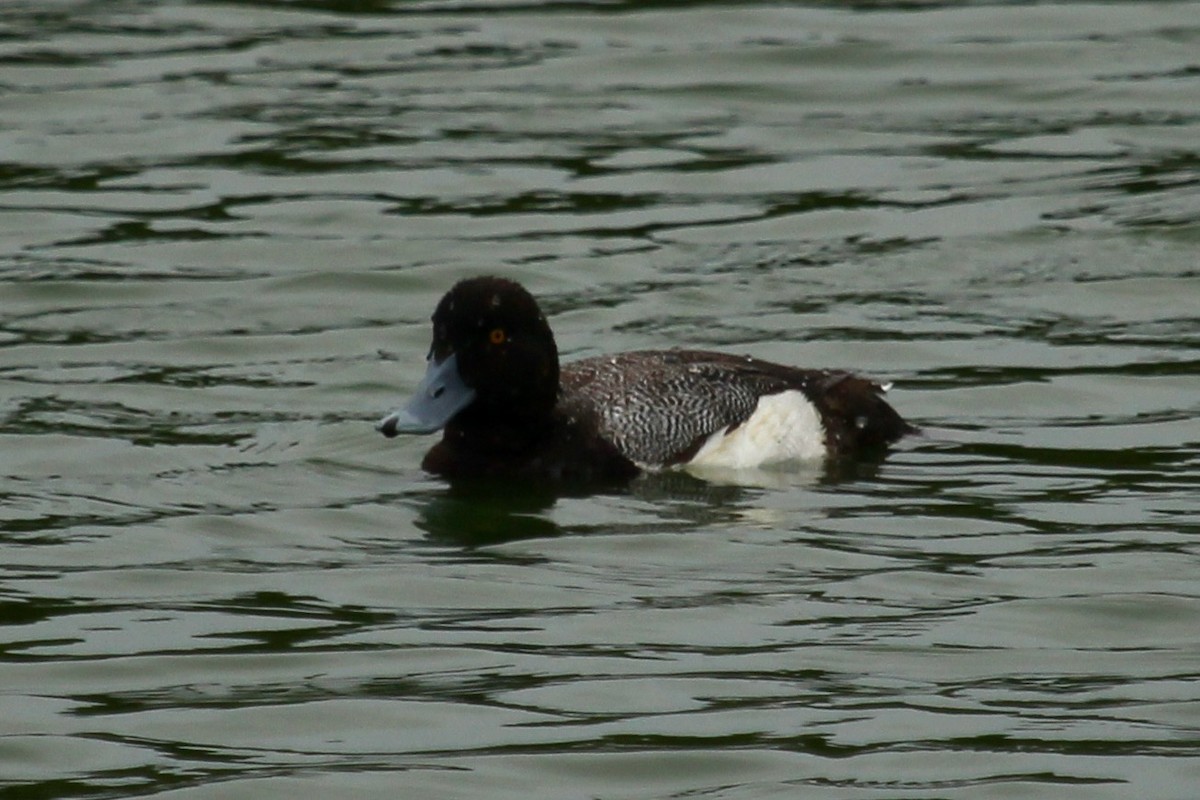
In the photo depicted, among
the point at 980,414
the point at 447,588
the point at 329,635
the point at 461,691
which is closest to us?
the point at 461,691

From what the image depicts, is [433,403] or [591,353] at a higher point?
[433,403]

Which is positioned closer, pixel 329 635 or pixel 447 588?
pixel 329 635

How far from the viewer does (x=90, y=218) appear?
15.9 m

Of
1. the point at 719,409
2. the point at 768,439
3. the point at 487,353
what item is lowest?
the point at 768,439

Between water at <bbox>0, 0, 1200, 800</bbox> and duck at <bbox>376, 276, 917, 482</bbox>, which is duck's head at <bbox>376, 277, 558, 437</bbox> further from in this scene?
water at <bbox>0, 0, 1200, 800</bbox>

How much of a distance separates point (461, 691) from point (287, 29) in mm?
11263

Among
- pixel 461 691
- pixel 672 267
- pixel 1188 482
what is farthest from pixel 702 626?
pixel 672 267

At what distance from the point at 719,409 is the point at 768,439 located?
9.1 inches

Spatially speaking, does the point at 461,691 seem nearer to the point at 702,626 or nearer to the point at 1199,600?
the point at 702,626

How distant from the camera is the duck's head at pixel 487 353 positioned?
11.4 m

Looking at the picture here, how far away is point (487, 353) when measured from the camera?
11445 mm

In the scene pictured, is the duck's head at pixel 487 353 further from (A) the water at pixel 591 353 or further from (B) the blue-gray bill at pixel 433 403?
(A) the water at pixel 591 353

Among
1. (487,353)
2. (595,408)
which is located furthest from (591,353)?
(487,353)

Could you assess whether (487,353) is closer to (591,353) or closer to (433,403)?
(433,403)
